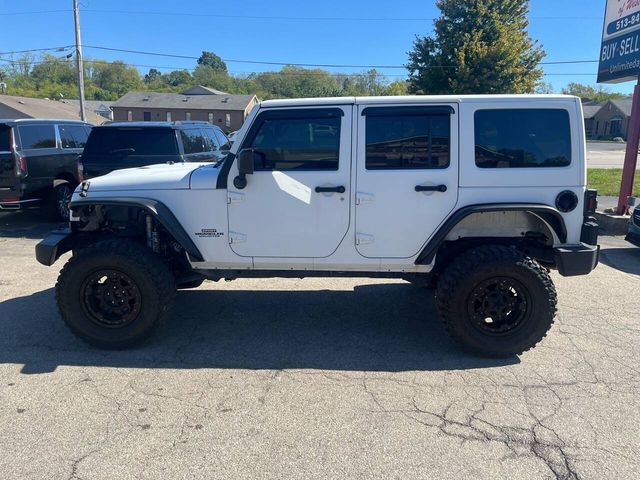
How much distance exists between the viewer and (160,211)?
4.06 metres

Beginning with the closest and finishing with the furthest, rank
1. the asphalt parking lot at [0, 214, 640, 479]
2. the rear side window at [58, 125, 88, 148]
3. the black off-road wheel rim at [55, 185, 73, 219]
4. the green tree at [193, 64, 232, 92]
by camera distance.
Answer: the asphalt parking lot at [0, 214, 640, 479]
the black off-road wheel rim at [55, 185, 73, 219]
the rear side window at [58, 125, 88, 148]
the green tree at [193, 64, 232, 92]

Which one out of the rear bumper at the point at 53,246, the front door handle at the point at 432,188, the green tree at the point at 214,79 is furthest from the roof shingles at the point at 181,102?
the front door handle at the point at 432,188

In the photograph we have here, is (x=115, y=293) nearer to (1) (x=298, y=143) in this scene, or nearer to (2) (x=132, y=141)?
(1) (x=298, y=143)

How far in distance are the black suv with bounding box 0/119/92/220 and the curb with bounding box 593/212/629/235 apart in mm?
10222

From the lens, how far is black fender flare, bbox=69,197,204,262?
159 inches

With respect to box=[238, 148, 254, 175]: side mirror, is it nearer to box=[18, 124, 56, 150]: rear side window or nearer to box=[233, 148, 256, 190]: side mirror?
box=[233, 148, 256, 190]: side mirror

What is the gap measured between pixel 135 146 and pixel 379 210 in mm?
5593

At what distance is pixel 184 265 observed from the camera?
4.60 m

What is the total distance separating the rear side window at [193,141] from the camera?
8336mm

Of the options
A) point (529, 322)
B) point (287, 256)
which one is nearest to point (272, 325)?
point (287, 256)

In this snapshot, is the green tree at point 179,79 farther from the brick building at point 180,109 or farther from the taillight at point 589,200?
the taillight at point 589,200

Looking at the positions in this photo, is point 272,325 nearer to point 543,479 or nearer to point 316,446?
point 316,446

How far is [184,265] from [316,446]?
7.47ft

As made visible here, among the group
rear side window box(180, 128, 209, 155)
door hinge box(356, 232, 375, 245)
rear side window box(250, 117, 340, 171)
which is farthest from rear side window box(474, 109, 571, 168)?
rear side window box(180, 128, 209, 155)
